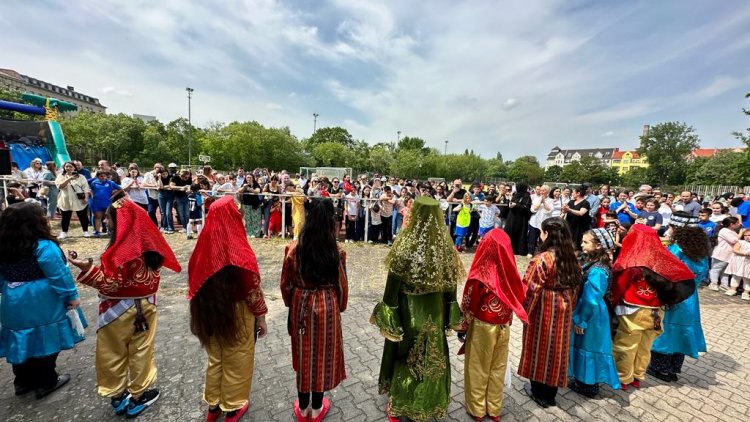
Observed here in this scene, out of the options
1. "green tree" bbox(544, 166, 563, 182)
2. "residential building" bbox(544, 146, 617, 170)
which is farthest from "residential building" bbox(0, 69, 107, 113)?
"residential building" bbox(544, 146, 617, 170)

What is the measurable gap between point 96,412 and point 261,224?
702 cm

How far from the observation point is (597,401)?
10.6 feet

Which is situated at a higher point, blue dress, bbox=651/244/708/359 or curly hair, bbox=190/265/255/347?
curly hair, bbox=190/265/255/347

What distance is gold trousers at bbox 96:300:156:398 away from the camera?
8.39 feet

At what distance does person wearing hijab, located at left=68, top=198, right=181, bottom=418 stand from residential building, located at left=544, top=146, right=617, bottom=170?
121 m

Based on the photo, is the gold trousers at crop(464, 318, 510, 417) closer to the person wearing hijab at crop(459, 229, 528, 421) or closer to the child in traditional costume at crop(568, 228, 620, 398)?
the person wearing hijab at crop(459, 229, 528, 421)

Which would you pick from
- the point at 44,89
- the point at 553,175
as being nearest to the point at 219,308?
the point at 553,175

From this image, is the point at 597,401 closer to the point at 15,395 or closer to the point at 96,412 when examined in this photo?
the point at 96,412

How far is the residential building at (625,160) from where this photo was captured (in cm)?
9644

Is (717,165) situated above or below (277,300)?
above

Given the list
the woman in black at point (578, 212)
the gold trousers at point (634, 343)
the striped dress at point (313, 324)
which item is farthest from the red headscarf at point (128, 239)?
the woman in black at point (578, 212)

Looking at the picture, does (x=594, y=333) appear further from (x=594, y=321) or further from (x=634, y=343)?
(x=634, y=343)

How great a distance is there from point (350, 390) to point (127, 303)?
2.14 meters

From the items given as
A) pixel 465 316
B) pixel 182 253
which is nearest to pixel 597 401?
pixel 465 316
